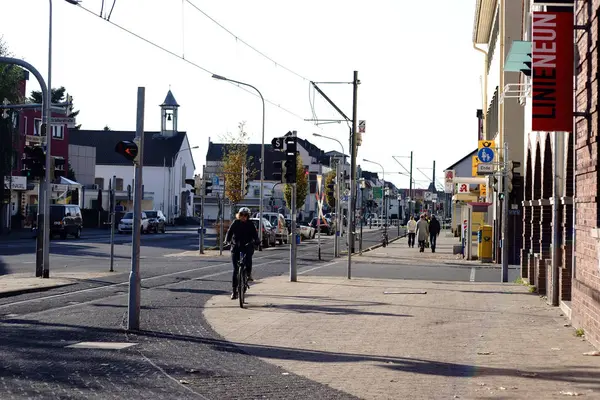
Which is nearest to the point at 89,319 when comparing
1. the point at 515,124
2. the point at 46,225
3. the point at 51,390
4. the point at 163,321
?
the point at 163,321

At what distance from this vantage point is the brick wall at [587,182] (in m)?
12.1

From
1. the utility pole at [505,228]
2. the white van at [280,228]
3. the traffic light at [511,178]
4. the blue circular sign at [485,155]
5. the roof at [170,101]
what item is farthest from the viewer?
the roof at [170,101]

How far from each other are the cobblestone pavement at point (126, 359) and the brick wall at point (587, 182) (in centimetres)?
435

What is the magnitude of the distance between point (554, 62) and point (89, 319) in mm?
7683

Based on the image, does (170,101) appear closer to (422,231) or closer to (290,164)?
(422,231)

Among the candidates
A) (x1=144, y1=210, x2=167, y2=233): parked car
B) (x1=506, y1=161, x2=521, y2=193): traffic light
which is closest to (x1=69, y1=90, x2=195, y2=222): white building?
(x1=144, y1=210, x2=167, y2=233): parked car

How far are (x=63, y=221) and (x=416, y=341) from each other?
4686cm

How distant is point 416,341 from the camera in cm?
1268

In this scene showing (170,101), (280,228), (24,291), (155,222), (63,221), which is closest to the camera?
(24,291)

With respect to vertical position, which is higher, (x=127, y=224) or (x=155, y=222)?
(x=155, y=222)

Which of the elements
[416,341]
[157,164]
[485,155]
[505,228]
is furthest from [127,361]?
[157,164]

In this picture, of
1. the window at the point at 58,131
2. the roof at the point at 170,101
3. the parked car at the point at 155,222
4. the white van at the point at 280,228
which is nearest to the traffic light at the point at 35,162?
the white van at the point at 280,228

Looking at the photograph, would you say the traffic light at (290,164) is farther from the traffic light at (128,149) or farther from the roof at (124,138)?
the roof at (124,138)

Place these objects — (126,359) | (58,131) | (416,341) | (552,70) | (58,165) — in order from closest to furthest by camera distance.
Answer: (126,359) < (416,341) < (552,70) < (58,165) < (58,131)
